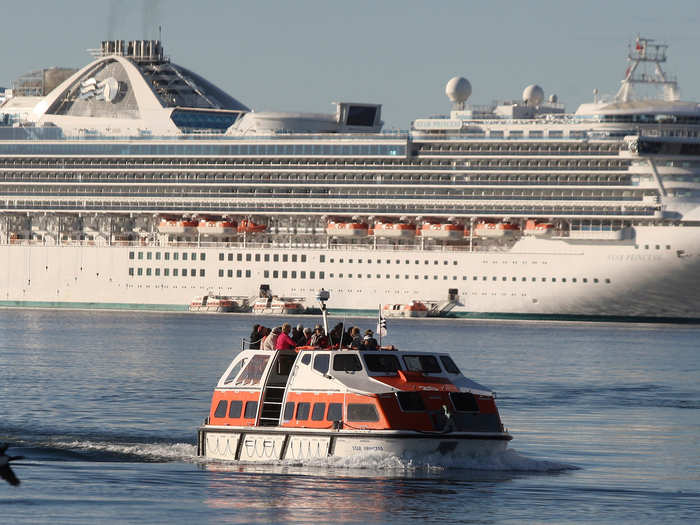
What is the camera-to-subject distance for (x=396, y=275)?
102938 millimetres

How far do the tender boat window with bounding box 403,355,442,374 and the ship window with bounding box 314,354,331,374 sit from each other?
1.50m

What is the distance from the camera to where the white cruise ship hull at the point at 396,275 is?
312 feet

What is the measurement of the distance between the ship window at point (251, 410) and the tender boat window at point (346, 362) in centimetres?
190

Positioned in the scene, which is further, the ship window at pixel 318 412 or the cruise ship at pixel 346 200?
the cruise ship at pixel 346 200

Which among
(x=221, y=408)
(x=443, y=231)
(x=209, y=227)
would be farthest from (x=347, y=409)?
(x=209, y=227)

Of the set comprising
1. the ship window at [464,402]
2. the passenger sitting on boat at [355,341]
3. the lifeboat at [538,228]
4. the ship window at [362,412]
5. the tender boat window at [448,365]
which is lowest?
the ship window at [362,412]

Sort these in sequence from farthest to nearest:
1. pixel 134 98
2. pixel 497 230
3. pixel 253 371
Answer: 1. pixel 134 98
2. pixel 497 230
3. pixel 253 371

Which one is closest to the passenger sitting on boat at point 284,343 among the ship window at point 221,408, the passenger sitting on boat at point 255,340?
the passenger sitting on boat at point 255,340

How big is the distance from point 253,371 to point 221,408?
0.98 meters

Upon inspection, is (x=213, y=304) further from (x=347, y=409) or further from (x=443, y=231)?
(x=347, y=409)

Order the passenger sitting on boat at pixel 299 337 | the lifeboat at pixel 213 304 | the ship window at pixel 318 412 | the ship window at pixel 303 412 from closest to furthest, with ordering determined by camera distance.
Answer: the ship window at pixel 318 412
the ship window at pixel 303 412
the passenger sitting on boat at pixel 299 337
the lifeboat at pixel 213 304

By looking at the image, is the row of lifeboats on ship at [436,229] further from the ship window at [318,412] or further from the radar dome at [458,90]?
the ship window at [318,412]

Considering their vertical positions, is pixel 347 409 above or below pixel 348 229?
below

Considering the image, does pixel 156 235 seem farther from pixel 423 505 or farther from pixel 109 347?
pixel 423 505
